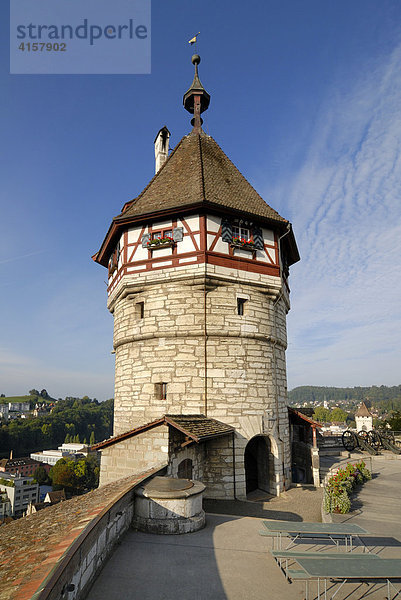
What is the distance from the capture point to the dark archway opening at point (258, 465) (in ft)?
41.8

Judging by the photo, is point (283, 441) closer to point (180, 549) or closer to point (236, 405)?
point (236, 405)

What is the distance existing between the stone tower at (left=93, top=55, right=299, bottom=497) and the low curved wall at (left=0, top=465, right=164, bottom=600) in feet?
16.5

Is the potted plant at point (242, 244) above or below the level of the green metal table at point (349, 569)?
above

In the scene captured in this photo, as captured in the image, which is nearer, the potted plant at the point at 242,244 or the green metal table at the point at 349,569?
the green metal table at the point at 349,569

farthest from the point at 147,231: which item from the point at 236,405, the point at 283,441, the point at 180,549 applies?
the point at 180,549

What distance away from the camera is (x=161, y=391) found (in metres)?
12.0

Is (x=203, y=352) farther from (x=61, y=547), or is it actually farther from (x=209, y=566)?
(x=61, y=547)

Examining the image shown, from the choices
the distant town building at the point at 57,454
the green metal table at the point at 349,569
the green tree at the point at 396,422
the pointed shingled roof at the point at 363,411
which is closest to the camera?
the green metal table at the point at 349,569

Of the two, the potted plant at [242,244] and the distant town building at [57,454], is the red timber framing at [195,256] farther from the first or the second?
the distant town building at [57,454]

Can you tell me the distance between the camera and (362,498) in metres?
11.4

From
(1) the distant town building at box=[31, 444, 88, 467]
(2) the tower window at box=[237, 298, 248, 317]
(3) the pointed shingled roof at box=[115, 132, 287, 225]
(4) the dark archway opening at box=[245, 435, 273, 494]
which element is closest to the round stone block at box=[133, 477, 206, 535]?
(4) the dark archway opening at box=[245, 435, 273, 494]

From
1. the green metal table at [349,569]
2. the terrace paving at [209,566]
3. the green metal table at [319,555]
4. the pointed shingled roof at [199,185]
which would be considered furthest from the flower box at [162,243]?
the green metal table at [349,569]

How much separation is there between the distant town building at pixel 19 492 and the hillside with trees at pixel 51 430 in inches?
1588

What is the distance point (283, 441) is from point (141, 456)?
214 inches
